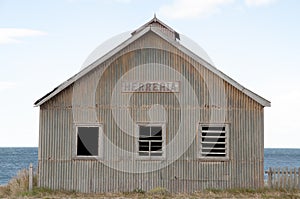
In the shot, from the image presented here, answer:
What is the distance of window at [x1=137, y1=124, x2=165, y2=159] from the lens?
947 inches

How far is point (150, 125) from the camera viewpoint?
24.1 meters

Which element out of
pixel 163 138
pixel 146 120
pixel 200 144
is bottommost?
pixel 200 144

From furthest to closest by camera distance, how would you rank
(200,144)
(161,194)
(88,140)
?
(88,140), (200,144), (161,194)

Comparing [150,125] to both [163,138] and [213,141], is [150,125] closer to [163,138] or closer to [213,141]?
[163,138]

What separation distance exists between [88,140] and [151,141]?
108 inches

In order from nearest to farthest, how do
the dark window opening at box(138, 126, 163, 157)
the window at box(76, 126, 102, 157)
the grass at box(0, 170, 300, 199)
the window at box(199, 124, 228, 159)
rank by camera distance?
the grass at box(0, 170, 300, 199) < the window at box(199, 124, 228, 159) < the dark window opening at box(138, 126, 163, 157) < the window at box(76, 126, 102, 157)

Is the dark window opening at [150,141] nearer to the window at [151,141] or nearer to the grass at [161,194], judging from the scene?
the window at [151,141]

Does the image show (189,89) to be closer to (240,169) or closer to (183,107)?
(183,107)

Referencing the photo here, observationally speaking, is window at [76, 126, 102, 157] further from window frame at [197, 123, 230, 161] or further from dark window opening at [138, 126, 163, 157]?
window frame at [197, 123, 230, 161]

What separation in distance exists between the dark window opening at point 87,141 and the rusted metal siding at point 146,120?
35 centimetres

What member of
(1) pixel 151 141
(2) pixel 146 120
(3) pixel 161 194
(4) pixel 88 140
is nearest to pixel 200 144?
(1) pixel 151 141

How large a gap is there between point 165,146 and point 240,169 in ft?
11.0

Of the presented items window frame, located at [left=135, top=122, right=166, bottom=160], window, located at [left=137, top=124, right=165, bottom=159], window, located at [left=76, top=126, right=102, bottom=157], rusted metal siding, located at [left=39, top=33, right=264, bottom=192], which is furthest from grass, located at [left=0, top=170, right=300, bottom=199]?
window, located at [left=76, top=126, right=102, bottom=157]

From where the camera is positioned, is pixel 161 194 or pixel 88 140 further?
pixel 88 140
